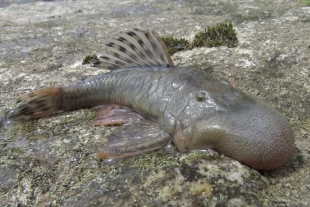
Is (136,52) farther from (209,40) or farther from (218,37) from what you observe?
(218,37)

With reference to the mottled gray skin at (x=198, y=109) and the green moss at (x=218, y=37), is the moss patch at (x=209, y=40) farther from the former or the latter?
the mottled gray skin at (x=198, y=109)

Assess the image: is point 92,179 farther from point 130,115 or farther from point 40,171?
point 130,115

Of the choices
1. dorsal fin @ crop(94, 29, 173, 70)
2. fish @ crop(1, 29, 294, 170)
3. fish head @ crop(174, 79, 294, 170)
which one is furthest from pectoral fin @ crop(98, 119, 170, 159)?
dorsal fin @ crop(94, 29, 173, 70)

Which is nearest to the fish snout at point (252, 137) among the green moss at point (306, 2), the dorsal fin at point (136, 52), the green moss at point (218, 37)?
the dorsal fin at point (136, 52)

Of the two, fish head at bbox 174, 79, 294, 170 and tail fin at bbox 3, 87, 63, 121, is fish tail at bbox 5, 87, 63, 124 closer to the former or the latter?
tail fin at bbox 3, 87, 63, 121

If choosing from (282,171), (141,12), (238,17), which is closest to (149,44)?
(282,171)

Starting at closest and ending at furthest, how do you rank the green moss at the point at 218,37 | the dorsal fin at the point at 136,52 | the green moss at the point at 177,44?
1. the dorsal fin at the point at 136,52
2. the green moss at the point at 218,37
3. the green moss at the point at 177,44

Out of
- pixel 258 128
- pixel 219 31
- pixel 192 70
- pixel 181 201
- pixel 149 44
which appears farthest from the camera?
pixel 219 31
